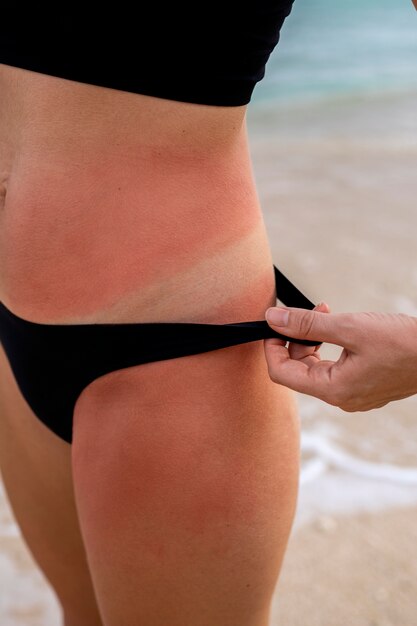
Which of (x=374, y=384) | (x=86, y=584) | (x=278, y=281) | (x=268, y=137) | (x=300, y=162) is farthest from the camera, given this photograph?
(x=268, y=137)

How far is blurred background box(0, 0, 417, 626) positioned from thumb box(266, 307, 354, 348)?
141cm

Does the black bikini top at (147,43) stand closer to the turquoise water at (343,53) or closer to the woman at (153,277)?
the woman at (153,277)

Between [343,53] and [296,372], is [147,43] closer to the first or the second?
[296,372]

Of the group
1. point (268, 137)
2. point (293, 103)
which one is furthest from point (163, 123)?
point (293, 103)

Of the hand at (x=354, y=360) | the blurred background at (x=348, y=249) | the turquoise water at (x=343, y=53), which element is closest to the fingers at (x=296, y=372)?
the hand at (x=354, y=360)

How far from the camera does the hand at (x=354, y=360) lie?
86cm

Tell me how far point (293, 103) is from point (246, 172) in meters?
8.01

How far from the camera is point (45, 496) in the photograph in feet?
3.76

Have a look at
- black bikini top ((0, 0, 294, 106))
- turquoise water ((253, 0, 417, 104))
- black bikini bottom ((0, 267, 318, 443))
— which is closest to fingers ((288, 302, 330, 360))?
black bikini bottom ((0, 267, 318, 443))

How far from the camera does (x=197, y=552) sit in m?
0.94

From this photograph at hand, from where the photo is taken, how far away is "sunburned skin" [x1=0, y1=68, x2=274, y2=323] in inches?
34.9

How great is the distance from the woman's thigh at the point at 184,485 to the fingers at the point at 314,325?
58 millimetres

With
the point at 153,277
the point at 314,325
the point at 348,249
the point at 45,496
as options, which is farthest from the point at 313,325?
the point at 348,249

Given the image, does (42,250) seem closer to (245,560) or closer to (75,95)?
(75,95)
